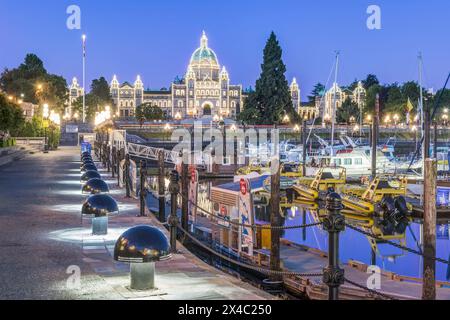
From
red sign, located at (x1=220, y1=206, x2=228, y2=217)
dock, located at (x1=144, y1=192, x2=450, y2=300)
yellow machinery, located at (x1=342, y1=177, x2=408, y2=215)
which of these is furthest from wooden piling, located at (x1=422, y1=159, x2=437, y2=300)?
yellow machinery, located at (x1=342, y1=177, x2=408, y2=215)

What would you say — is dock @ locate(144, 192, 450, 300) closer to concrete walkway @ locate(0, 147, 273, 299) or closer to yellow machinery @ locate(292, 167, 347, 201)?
concrete walkway @ locate(0, 147, 273, 299)

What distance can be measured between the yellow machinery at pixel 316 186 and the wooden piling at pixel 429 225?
28.6m

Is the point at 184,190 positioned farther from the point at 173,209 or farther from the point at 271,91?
the point at 271,91

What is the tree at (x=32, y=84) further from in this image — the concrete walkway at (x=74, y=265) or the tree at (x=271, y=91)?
the concrete walkway at (x=74, y=265)

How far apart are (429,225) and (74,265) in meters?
5.61

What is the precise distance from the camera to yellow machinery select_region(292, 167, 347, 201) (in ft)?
131

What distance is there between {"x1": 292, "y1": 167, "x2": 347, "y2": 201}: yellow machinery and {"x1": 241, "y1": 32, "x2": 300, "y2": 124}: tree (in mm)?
61995

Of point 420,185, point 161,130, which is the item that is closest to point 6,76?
point 161,130

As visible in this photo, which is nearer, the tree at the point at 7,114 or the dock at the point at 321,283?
the dock at the point at 321,283

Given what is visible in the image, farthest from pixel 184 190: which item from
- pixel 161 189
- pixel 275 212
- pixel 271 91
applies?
pixel 271 91

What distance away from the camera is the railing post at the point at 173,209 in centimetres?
1263

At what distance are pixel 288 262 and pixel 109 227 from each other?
4.45 meters

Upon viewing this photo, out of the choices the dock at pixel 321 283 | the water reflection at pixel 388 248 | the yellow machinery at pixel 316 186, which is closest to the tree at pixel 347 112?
the yellow machinery at pixel 316 186
